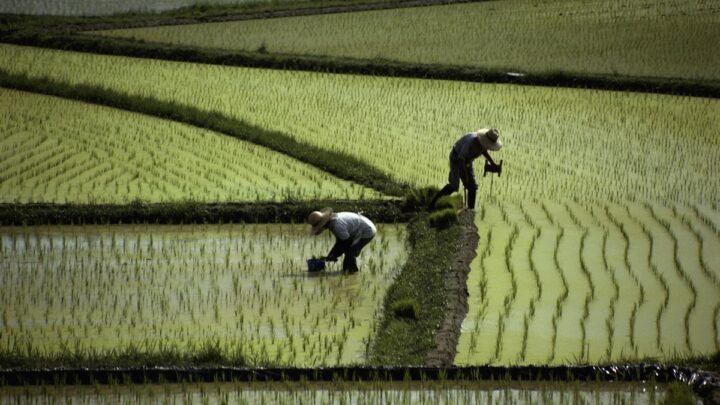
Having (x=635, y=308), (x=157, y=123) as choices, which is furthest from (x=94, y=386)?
(x=157, y=123)

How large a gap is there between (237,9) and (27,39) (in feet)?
13.4

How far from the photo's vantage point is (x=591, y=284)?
8.19 m

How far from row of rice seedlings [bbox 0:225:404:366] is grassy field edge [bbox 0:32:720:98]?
Answer: 23.9 feet

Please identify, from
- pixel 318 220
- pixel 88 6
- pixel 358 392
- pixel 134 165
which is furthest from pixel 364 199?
pixel 88 6

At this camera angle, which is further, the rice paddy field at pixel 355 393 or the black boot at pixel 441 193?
the black boot at pixel 441 193

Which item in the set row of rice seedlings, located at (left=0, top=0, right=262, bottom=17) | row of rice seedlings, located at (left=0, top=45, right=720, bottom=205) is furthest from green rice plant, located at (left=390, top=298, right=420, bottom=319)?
row of rice seedlings, located at (left=0, top=0, right=262, bottom=17)

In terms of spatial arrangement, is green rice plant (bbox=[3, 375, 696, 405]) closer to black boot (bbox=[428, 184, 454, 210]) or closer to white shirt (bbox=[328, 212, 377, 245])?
white shirt (bbox=[328, 212, 377, 245])

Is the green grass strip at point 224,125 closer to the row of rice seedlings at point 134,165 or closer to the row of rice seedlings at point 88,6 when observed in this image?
the row of rice seedlings at point 134,165

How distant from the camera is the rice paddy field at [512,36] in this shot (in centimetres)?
1831

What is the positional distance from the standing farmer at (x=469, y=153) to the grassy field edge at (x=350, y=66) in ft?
22.8

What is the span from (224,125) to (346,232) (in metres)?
5.83

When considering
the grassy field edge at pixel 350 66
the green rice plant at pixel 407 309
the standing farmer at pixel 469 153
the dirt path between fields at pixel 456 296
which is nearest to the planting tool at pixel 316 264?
the dirt path between fields at pixel 456 296

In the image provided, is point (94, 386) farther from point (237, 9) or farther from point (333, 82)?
point (237, 9)

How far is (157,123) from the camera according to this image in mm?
14539
